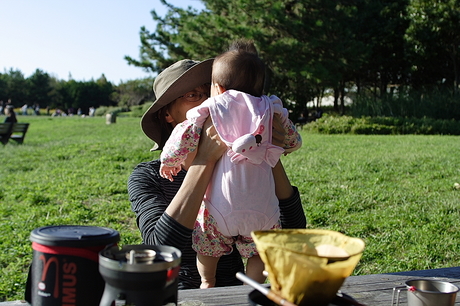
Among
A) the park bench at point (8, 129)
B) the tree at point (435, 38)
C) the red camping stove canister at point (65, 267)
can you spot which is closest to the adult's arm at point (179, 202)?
the red camping stove canister at point (65, 267)

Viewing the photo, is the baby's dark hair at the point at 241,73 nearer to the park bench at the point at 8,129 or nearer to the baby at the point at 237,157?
the baby at the point at 237,157

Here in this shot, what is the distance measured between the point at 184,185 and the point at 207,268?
50cm

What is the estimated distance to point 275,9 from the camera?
19406mm

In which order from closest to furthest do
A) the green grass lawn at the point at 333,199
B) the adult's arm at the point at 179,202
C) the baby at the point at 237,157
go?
the adult's arm at the point at 179,202
the baby at the point at 237,157
the green grass lawn at the point at 333,199

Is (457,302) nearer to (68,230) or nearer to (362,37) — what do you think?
(68,230)

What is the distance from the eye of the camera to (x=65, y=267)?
1.06m

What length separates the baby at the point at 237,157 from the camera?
1.97 meters

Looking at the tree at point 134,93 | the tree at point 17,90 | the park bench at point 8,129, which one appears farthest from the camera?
the tree at point 17,90

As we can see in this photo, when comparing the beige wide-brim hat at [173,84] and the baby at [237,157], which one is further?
the beige wide-brim hat at [173,84]

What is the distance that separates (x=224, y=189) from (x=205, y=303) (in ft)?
2.02

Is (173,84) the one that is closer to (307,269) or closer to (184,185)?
(184,185)

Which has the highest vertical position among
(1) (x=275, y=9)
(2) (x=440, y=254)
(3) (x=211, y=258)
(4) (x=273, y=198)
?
(1) (x=275, y=9)

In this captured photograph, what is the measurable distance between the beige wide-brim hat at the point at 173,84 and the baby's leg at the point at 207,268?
73 cm

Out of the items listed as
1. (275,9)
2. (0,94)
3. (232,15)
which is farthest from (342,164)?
(0,94)
